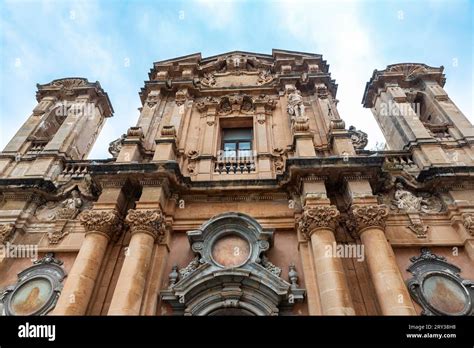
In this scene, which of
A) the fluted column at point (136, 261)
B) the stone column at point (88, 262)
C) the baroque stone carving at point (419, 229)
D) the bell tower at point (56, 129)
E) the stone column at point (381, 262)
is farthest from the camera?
the bell tower at point (56, 129)

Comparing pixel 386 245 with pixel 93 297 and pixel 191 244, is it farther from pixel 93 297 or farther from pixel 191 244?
pixel 93 297

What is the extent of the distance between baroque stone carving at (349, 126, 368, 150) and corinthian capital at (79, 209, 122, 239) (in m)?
8.59

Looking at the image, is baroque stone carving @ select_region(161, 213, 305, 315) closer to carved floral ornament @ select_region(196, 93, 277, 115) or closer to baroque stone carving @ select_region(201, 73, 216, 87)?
carved floral ornament @ select_region(196, 93, 277, 115)

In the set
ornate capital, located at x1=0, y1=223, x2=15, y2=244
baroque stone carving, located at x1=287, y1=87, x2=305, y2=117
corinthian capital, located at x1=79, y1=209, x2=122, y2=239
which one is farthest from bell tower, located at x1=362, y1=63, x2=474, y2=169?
ornate capital, located at x1=0, y1=223, x2=15, y2=244

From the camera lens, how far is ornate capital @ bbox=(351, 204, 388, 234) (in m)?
8.29

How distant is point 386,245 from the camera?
7934 mm

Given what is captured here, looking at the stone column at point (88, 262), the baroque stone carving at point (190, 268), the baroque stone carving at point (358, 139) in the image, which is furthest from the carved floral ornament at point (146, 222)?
the baroque stone carving at point (358, 139)

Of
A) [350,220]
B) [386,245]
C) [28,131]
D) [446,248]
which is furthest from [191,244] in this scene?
[28,131]

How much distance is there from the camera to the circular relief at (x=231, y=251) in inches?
332

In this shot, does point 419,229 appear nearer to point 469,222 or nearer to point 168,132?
point 469,222

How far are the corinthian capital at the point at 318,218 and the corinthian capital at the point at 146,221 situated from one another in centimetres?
385

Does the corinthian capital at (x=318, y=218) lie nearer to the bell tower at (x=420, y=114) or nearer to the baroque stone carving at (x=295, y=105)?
the bell tower at (x=420, y=114)

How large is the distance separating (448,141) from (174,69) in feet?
39.6

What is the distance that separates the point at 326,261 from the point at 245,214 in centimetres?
247
